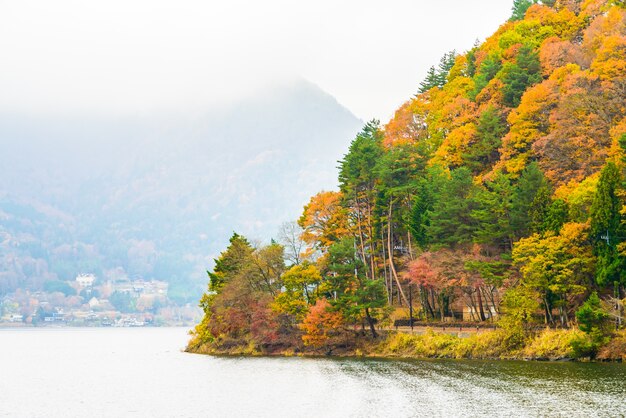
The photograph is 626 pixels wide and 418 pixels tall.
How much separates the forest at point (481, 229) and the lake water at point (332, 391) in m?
8.03

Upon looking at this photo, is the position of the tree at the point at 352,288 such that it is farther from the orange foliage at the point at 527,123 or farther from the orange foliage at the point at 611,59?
the orange foliage at the point at 611,59

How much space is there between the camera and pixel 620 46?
79.7 meters

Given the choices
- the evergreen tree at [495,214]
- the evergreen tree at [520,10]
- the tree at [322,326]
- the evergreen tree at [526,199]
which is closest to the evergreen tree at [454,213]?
the evergreen tree at [495,214]

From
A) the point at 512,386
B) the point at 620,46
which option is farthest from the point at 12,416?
Result: the point at 620,46

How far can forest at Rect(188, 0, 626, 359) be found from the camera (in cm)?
6669

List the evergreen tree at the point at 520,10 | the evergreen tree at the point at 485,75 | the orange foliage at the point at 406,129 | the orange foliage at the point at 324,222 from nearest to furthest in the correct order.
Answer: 1. the evergreen tree at the point at 485,75
2. the orange foliage at the point at 324,222
3. the orange foliage at the point at 406,129
4. the evergreen tree at the point at 520,10

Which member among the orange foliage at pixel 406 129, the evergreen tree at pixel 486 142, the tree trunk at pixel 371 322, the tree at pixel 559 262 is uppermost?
the orange foliage at pixel 406 129

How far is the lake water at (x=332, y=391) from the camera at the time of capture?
140 feet

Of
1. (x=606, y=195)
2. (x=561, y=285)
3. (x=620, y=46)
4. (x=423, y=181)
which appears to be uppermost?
(x=620, y=46)

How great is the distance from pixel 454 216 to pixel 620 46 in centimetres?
2246

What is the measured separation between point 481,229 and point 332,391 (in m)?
29.5

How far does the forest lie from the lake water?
8028 mm

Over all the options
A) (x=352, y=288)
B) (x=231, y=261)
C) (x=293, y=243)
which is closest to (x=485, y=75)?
(x=293, y=243)

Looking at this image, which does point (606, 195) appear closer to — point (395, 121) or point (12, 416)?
point (12, 416)
